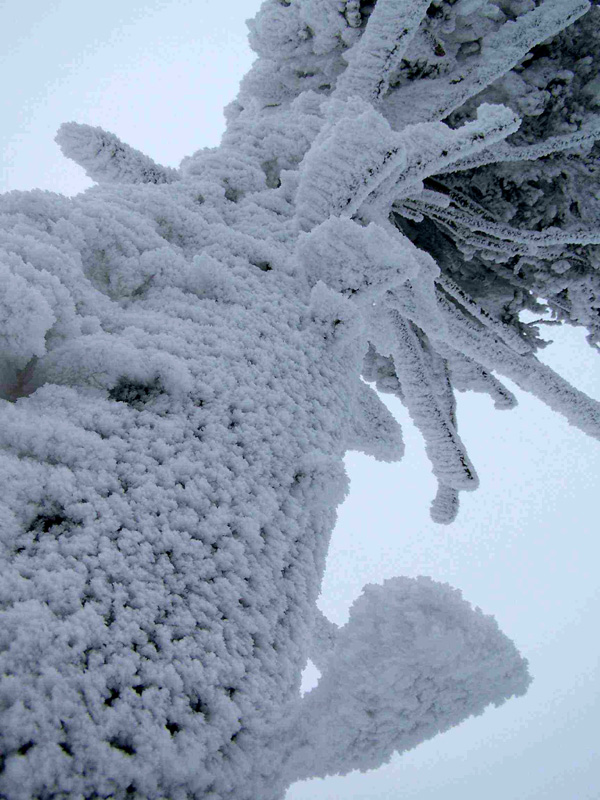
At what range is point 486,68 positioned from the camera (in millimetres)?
2219

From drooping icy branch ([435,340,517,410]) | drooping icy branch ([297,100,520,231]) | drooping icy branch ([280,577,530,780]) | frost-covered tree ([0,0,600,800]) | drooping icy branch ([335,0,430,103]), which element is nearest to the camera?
frost-covered tree ([0,0,600,800])

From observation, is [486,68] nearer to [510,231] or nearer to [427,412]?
[510,231]

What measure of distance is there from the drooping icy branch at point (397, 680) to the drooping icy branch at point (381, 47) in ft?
6.48

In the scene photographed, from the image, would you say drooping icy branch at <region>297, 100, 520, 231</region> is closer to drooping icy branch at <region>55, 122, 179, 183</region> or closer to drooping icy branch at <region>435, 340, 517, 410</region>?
drooping icy branch at <region>55, 122, 179, 183</region>

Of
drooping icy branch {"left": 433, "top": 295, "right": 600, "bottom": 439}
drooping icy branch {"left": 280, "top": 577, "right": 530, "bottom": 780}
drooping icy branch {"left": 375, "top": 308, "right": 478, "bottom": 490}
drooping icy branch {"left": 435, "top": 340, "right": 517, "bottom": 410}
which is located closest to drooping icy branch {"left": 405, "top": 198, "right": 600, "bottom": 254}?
drooping icy branch {"left": 433, "top": 295, "right": 600, "bottom": 439}

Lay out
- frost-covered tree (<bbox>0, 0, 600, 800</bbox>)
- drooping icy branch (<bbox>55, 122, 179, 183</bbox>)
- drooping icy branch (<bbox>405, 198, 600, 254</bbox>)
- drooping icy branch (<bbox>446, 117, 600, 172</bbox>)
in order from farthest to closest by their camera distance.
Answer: drooping icy branch (<bbox>405, 198, 600, 254</bbox>), drooping icy branch (<bbox>446, 117, 600, 172</bbox>), drooping icy branch (<bbox>55, 122, 179, 183</bbox>), frost-covered tree (<bbox>0, 0, 600, 800</bbox>)

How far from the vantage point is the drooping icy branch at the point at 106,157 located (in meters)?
1.65

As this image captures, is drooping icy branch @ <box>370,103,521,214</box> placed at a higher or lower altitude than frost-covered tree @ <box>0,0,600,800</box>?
higher

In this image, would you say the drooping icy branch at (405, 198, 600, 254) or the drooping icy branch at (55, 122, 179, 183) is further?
the drooping icy branch at (405, 198, 600, 254)

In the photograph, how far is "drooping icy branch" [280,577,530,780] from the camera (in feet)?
2.66

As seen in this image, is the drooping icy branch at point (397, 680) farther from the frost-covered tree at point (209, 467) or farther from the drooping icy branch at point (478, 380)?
the drooping icy branch at point (478, 380)

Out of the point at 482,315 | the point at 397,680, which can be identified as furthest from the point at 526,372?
the point at 397,680

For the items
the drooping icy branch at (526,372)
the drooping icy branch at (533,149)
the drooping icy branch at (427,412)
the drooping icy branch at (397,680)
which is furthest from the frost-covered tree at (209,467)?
the drooping icy branch at (526,372)

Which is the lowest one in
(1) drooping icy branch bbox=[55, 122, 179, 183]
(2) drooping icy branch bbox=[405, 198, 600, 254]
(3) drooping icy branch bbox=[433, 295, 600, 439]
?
(1) drooping icy branch bbox=[55, 122, 179, 183]
